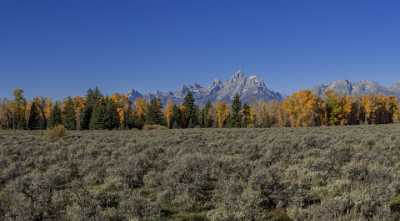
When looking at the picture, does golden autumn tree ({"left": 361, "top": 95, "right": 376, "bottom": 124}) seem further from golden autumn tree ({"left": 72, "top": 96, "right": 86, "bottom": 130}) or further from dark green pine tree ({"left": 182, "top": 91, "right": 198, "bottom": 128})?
golden autumn tree ({"left": 72, "top": 96, "right": 86, "bottom": 130})

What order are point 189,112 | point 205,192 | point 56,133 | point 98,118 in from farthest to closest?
1. point 189,112
2. point 98,118
3. point 56,133
4. point 205,192

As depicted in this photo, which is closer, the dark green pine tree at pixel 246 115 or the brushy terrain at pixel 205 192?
the brushy terrain at pixel 205 192

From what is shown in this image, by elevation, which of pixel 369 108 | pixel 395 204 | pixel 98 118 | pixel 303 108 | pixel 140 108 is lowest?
pixel 395 204

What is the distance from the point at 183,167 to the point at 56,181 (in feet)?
→ 12.2

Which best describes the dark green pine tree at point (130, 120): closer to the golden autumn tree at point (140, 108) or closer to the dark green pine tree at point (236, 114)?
the golden autumn tree at point (140, 108)

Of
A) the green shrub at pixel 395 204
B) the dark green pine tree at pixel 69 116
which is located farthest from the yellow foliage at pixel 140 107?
the green shrub at pixel 395 204

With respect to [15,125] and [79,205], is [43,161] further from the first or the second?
[15,125]

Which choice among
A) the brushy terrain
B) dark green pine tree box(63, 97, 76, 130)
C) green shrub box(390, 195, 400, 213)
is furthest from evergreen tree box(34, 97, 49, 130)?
green shrub box(390, 195, 400, 213)

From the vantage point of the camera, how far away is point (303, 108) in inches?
2864

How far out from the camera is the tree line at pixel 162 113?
70312mm

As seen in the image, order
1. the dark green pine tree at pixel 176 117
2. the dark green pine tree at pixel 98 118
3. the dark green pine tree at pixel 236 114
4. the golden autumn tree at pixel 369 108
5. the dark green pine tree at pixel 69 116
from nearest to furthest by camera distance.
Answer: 1. the dark green pine tree at pixel 98 118
2. the dark green pine tree at pixel 69 116
3. the dark green pine tree at pixel 236 114
4. the dark green pine tree at pixel 176 117
5. the golden autumn tree at pixel 369 108

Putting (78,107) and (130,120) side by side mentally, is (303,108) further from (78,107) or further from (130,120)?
(78,107)

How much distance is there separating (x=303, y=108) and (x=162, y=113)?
32.1 m

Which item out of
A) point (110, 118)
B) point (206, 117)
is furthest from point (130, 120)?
point (206, 117)
